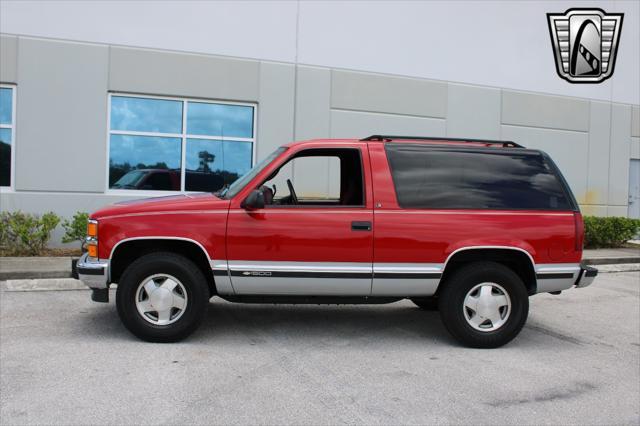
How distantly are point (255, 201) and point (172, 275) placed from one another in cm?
102

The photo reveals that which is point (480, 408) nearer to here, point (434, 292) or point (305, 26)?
point (434, 292)

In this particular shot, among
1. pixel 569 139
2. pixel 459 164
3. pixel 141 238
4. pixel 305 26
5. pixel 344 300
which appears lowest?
pixel 344 300

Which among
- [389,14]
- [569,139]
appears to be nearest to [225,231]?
[389,14]

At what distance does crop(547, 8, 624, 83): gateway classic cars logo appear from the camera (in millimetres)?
15141

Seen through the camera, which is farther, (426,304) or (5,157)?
(5,157)

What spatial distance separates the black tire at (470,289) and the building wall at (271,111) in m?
7.35

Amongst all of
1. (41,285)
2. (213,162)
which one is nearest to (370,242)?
(41,285)

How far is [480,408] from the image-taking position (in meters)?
4.02

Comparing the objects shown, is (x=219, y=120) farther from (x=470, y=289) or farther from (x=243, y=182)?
(x=470, y=289)

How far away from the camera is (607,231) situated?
1387cm

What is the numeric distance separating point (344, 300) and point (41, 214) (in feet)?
26.0

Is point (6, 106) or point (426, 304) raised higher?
point (6, 106)

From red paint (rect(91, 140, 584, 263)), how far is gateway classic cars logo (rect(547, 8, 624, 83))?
11251 mm

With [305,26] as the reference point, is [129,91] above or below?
below
